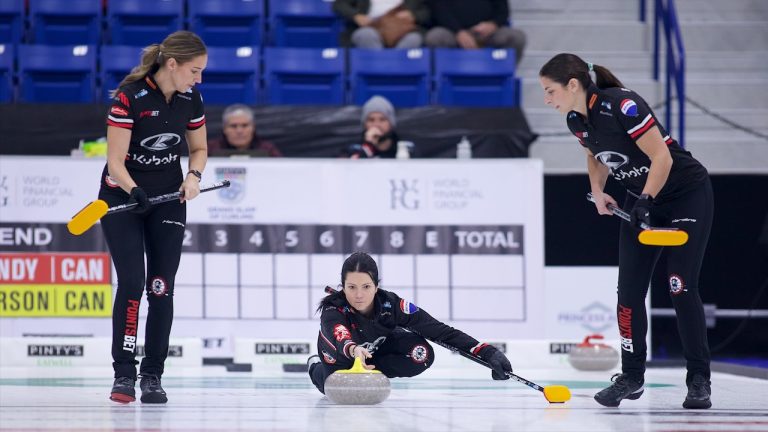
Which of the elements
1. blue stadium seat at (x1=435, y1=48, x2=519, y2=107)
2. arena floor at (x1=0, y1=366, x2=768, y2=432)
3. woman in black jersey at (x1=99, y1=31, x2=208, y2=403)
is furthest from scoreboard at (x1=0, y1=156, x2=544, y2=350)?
woman in black jersey at (x1=99, y1=31, x2=208, y2=403)

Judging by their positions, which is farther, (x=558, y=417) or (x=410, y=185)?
(x=410, y=185)

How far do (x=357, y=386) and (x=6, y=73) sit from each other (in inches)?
232

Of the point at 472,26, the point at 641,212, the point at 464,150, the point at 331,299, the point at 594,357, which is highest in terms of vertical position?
the point at 472,26

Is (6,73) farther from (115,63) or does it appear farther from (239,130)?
(239,130)

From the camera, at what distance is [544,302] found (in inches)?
290

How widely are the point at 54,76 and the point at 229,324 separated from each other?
10.6 ft

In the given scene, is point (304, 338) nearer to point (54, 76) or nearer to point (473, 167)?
point (473, 167)

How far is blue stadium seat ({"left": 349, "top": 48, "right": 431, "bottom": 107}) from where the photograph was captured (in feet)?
30.7

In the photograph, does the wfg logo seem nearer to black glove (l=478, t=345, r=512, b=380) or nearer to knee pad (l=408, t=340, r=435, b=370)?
knee pad (l=408, t=340, r=435, b=370)

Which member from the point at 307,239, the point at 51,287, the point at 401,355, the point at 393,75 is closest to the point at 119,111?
the point at 401,355

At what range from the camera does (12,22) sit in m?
9.89

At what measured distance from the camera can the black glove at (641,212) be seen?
4180 mm

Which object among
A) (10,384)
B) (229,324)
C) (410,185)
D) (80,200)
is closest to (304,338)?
(229,324)

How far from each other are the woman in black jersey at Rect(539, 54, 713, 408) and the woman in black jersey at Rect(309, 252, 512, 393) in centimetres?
56
